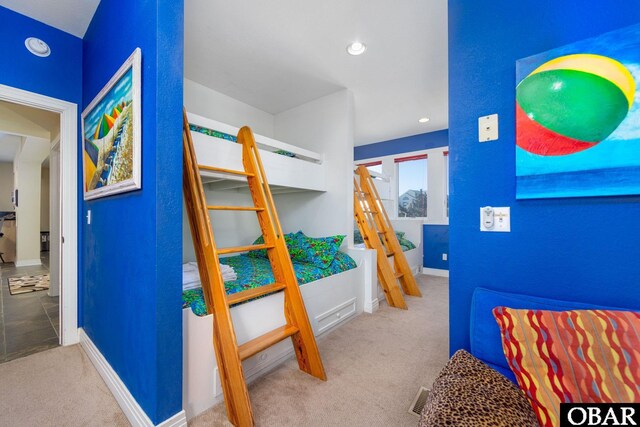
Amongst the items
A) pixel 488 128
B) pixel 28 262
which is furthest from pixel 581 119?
pixel 28 262

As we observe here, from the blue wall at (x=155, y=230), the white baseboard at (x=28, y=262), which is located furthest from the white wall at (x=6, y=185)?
the blue wall at (x=155, y=230)

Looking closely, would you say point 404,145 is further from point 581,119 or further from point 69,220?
point 69,220

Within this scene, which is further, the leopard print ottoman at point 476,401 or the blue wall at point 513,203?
the blue wall at point 513,203

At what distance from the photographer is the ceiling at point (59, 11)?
1787 millimetres

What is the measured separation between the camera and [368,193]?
3.71 meters

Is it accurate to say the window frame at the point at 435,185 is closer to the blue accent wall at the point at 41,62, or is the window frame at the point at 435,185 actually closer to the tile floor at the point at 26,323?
the blue accent wall at the point at 41,62

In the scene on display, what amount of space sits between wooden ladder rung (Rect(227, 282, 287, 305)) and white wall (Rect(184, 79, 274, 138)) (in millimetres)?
2242

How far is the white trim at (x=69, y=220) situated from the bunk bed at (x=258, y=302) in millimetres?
A: 1094

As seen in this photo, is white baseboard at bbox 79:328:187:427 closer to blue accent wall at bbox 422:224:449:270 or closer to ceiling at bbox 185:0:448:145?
ceiling at bbox 185:0:448:145

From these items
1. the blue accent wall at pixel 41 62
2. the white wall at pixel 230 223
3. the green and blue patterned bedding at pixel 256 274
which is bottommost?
the green and blue patterned bedding at pixel 256 274

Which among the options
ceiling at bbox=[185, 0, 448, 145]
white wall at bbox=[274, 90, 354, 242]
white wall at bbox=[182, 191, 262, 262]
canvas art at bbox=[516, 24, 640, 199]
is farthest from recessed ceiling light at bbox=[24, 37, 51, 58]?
canvas art at bbox=[516, 24, 640, 199]

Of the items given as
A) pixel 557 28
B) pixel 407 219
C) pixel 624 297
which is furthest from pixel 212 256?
pixel 407 219

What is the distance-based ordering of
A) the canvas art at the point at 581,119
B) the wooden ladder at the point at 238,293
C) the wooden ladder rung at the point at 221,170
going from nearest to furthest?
the canvas art at the point at 581,119
the wooden ladder at the point at 238,293
the wooden ladder rung at the point at 221,170

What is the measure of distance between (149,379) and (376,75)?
3.12 metres
